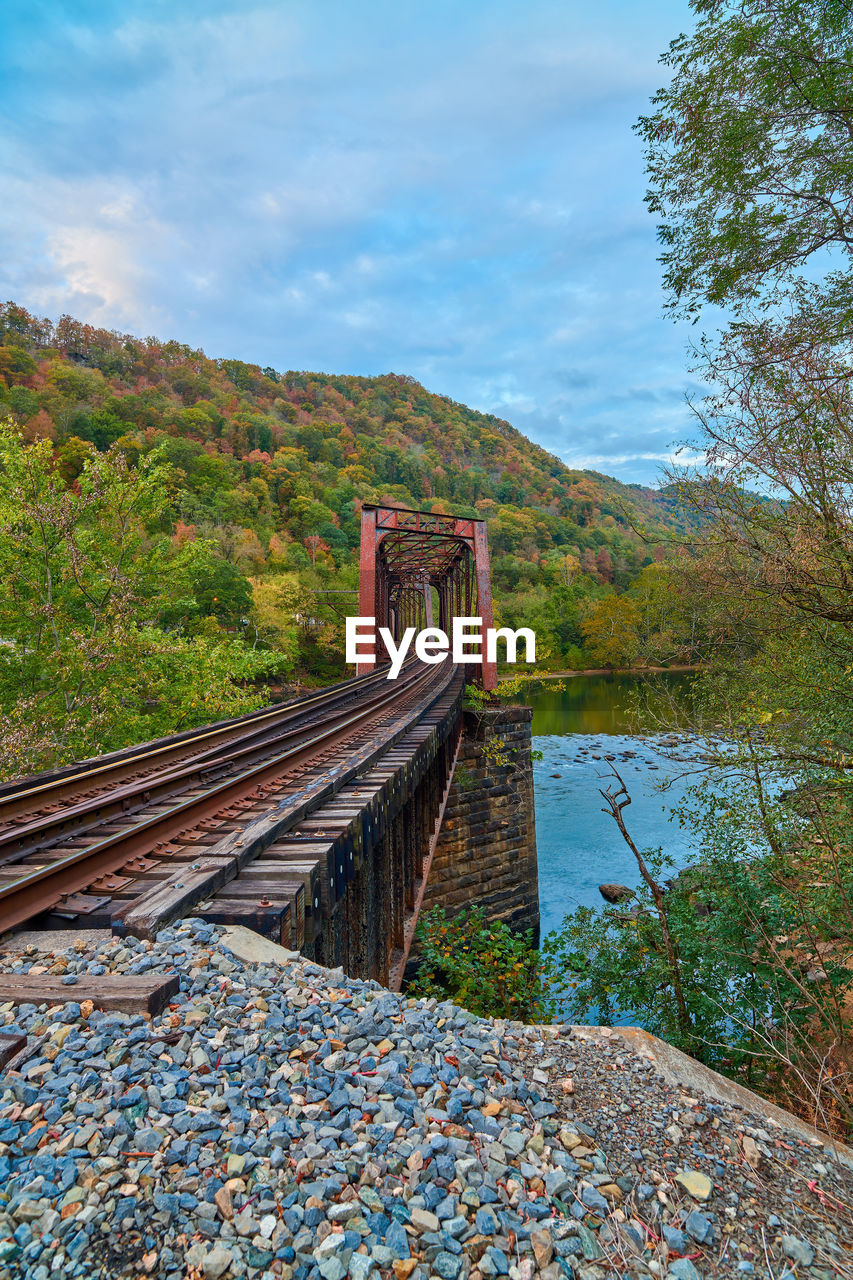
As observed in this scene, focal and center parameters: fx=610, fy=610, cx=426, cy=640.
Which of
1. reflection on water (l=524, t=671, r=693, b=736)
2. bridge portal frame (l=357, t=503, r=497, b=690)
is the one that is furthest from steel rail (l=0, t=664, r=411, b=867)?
reflection on water (l=524, t=671, r=693, b=736)

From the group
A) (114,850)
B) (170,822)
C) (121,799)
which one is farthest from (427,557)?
(114,850)

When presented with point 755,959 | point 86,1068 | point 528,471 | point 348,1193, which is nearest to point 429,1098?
point 348,1193

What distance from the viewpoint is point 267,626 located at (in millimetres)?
41812

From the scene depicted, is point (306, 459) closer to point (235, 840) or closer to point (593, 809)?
point (593, 809)

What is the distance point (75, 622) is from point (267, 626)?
27707mm

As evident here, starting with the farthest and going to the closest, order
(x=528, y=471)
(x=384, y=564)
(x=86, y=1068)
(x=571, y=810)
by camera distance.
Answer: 1. (x=528, y=471)
2. (x=384, y=564)
3. (x=571, y=810)
4. (x=86, y=1068)

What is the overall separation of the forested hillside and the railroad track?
551 centimetres

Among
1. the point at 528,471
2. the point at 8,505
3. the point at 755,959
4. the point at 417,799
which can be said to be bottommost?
the point at 755,959

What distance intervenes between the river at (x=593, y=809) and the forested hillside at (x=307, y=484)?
15.7 feet

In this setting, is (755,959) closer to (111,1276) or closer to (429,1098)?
(429,1098)

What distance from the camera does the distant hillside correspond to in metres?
65.7

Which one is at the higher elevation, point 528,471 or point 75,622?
point 528,471

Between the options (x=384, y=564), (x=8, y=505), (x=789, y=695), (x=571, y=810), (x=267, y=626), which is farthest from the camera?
(x=267, y=626)

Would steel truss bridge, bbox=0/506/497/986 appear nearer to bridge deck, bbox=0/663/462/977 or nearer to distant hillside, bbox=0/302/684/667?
bridge deck, bbox=0/663/462/977
